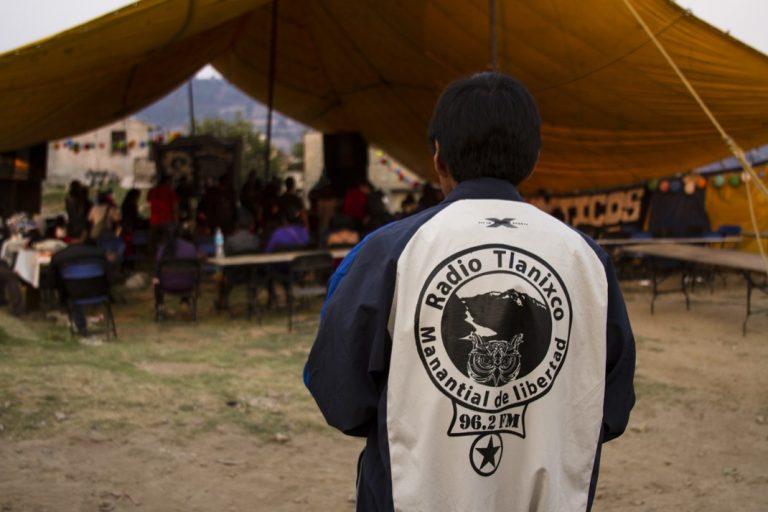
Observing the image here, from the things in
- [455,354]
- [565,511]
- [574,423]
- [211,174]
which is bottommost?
[565,511]

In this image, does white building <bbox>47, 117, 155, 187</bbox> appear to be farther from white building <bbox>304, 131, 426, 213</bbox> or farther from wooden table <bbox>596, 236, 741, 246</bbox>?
wooden table <bbox>596, 236, 741, 246</bbox>

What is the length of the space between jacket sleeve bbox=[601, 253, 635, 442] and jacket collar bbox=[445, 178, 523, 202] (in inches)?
9.4

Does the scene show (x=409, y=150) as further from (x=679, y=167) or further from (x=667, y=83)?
(x=667, y=83)

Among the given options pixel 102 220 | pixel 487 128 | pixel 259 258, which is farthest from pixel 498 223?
pixel 102 220

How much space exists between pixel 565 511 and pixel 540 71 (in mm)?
7778

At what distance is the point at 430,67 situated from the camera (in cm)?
1045

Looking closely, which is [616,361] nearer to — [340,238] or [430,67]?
A: [340,238]


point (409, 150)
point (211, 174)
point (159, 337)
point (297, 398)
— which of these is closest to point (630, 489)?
point (297, 398)

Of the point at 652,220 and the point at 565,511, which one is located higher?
the point at 652,220

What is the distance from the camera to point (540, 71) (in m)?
8.85

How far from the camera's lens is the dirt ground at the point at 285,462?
12.7ft

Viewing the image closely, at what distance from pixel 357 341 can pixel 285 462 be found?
3.08 metres

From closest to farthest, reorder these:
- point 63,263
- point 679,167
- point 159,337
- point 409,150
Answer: point 63,263
point 159,337
point 679,167
point 409,150

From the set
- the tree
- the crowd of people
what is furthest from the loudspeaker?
the tree
